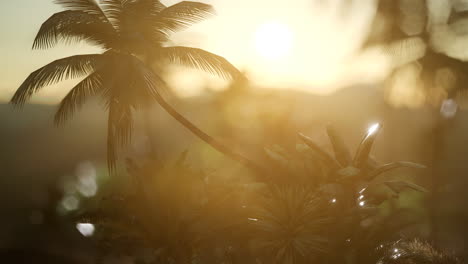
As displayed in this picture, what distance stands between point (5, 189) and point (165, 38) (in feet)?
67.4

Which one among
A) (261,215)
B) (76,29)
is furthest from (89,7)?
(261,215)

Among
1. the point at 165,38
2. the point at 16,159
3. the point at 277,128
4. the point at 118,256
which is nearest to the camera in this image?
the point at 118,256

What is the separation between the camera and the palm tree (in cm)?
1036

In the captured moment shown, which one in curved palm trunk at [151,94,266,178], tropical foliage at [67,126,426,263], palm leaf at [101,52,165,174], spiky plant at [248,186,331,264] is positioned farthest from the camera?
curved palm trunk at [151,94,266,178]

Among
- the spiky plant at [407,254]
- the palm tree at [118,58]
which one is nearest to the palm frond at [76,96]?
the palm tree at [118,58]

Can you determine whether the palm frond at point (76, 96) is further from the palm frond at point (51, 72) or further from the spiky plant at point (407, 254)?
the spiky plant at point (407, 254)

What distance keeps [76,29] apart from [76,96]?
6.10 ft

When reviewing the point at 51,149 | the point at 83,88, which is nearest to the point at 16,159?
the point at 51,149

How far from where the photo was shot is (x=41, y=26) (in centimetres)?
1027

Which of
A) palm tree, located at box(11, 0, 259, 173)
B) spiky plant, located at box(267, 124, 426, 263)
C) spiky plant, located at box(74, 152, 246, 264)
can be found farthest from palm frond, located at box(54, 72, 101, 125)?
spiky plant, located at box(267, 124, 426, 263)

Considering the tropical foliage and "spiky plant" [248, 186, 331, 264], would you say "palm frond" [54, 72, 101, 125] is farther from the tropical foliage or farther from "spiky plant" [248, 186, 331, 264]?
"spiky plant" [248, 186, 331, 264]

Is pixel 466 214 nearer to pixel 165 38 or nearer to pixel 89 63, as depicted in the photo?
pixel 165 38

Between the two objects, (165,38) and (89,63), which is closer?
(89,63)

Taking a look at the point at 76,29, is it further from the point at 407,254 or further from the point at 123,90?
the point at 407,254
